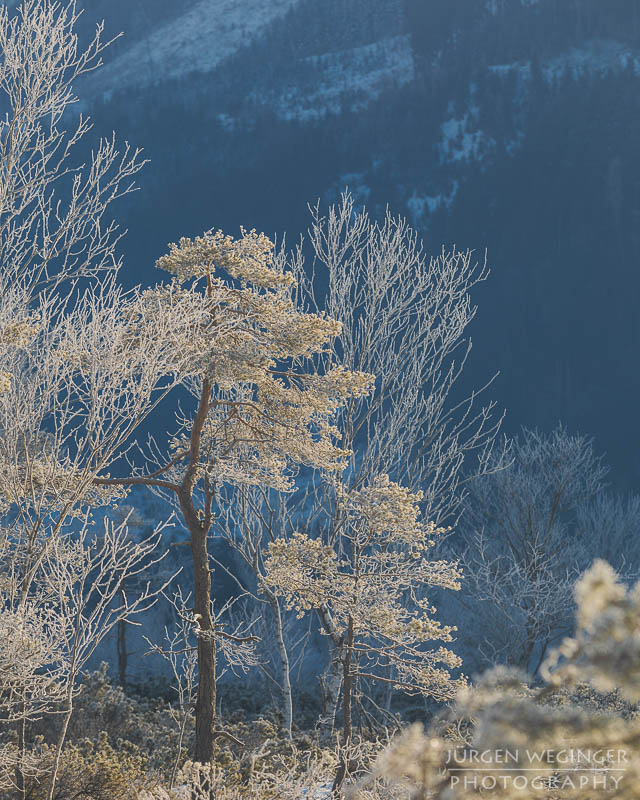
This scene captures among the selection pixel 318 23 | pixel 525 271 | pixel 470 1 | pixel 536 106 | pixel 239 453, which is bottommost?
pixel 239 453

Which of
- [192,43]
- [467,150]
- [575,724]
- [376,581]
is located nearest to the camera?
[575,724]

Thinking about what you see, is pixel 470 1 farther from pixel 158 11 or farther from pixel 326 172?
pixel 158 11

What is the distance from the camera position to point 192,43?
301ft

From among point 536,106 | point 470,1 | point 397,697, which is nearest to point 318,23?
point 470,1

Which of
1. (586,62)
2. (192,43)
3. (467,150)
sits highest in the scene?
(192,43)

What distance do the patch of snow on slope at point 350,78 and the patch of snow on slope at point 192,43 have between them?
46.6 feet

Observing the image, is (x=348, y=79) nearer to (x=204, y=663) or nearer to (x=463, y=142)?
(x=463, y=142)

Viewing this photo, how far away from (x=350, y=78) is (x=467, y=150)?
71.5ft

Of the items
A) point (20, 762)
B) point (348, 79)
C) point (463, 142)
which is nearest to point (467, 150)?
point (463, 142)

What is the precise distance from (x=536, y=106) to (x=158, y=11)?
212 ft

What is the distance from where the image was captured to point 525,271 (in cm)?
5416

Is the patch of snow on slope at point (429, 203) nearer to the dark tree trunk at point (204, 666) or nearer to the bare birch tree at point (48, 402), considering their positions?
the bare birch tree at point (48, 402)

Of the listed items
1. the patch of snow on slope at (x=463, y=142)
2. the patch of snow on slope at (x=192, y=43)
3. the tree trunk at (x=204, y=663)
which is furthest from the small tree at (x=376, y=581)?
the patch of snow on slope at (x=192, y=43)

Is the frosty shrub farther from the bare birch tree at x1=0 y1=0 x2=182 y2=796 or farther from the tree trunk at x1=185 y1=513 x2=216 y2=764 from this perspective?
the tree trunk at x1=185 y1=513 x2=216 y2=764
